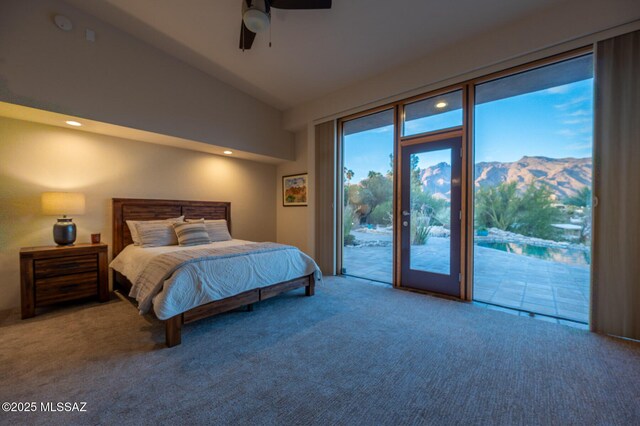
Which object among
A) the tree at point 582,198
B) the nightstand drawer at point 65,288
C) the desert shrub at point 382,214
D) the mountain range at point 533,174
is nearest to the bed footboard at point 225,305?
the desert shrub at point 382,214

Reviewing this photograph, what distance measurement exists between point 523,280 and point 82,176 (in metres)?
5.98

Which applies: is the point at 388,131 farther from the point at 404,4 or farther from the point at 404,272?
the point at 404,272

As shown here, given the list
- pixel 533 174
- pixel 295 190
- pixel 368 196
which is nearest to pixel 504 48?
pixel 533 174

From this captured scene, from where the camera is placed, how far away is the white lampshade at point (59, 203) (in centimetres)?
301

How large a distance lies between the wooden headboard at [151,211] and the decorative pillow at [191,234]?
515 millimetres

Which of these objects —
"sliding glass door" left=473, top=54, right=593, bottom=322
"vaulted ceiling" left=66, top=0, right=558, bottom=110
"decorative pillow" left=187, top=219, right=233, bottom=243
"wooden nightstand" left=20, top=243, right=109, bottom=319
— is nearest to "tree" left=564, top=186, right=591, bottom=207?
"sliding glass door" left=473, top=54, right=593, bottom=322

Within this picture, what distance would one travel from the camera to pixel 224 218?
4.97 metres

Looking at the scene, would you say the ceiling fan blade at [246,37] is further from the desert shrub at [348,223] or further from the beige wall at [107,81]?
the desert shrub at [348,223]

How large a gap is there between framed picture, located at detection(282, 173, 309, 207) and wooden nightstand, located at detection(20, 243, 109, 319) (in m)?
3.20

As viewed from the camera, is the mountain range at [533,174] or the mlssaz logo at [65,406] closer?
the mlssaz logo at [65,406]

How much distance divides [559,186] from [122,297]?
17.8 feet

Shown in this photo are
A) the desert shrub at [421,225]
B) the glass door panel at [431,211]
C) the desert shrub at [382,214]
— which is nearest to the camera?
the glass door panel at [431,211]

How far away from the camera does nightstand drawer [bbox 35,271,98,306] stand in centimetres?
284

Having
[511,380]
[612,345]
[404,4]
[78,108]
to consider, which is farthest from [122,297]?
[612,345]
